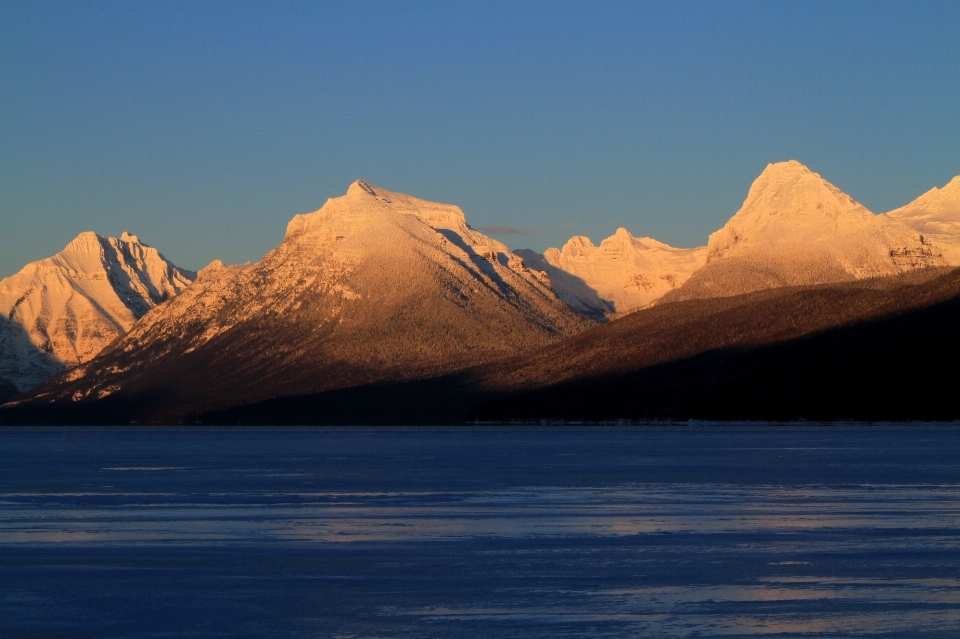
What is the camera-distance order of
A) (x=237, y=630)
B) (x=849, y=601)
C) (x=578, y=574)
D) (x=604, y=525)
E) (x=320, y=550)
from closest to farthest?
(x=237, y=630), (x=849, y=601), (x=578, y=574), (x=320, y=550), (x=604, y=525)

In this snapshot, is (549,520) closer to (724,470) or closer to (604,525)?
(604,525)

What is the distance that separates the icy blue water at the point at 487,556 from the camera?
119 feet

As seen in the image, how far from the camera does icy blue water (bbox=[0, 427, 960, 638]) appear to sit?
3612 cm

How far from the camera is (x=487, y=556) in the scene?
4750 centimetres

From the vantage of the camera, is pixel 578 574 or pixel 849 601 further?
pixel 578 574

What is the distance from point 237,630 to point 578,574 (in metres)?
12.0

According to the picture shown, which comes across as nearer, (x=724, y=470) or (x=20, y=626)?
(x=20, y=626)

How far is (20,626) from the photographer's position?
35750 millimetres

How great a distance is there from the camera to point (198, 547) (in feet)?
166

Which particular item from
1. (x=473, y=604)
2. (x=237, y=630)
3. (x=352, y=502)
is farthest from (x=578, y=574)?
(x=352, y=502)

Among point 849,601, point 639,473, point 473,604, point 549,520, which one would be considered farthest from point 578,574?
point 639,473

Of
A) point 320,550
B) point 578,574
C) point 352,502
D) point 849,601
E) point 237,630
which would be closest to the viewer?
point 237,630

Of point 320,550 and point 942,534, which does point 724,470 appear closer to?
point 942,534

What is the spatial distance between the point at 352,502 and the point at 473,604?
32276 mm
